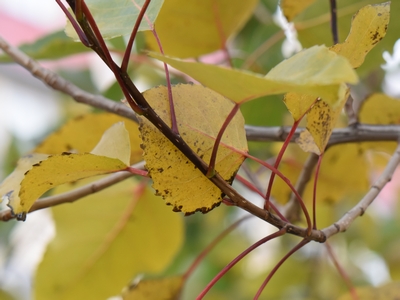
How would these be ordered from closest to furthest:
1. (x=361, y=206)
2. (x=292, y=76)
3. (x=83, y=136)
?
(x=292, y=76) < (x=361, y=206) < (x=83, y=136)

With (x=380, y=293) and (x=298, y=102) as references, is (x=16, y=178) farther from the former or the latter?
(x=380, y=293)

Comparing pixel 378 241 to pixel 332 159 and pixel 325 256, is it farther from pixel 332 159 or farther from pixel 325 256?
pixel 332 159

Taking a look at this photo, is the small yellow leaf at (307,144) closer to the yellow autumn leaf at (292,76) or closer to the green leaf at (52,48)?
the yellow autumn leaf at (292,76)

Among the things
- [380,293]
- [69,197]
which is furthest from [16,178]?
[380,293]

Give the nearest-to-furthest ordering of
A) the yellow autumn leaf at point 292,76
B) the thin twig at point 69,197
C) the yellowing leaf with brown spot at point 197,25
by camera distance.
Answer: the yellow autumn leaf at point 292,76 → the thin twig at point 69,197 → the yellowing leaf with brown spot at point 197,25

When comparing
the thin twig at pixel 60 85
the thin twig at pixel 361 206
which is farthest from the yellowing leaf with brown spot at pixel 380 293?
the thin twig at pixel 60 85
